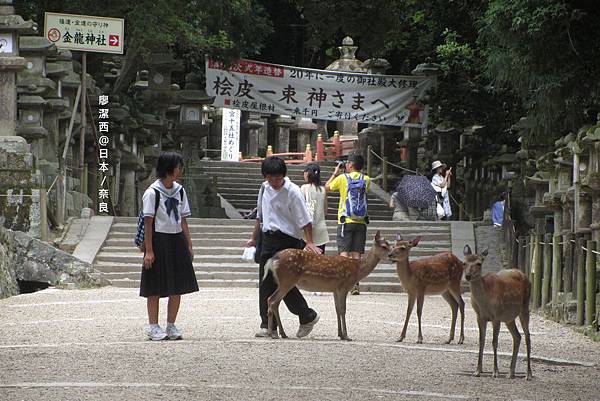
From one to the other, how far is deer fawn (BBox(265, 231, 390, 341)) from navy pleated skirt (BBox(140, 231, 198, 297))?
2.51 ft

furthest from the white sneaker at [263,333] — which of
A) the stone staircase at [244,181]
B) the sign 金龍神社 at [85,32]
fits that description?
the stone staircase at [244,181]

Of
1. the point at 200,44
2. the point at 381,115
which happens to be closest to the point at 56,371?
the point at 200,44

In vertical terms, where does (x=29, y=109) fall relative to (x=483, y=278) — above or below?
above

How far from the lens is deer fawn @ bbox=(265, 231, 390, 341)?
12555 mm

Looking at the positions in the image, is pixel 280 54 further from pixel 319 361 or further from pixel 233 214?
pixel 319 361

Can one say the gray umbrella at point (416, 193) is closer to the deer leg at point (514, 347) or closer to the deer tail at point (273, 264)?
the deer tail at point (273, 264)

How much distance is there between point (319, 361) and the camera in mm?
10812

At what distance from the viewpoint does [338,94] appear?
1356 inches

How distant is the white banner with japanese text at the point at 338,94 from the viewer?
3412 centimetres

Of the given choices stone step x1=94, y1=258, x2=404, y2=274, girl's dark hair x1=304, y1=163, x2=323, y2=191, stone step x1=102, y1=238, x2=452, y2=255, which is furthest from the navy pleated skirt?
stone step x1=102, y1=238, x2=452, y2=255

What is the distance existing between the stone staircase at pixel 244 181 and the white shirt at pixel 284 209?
21.2 metres

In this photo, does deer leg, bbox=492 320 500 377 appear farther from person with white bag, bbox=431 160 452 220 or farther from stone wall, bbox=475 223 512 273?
person with white bag, bbox=431 160 452 220

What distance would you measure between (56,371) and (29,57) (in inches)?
602

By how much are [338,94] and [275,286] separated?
2184 centimetres
